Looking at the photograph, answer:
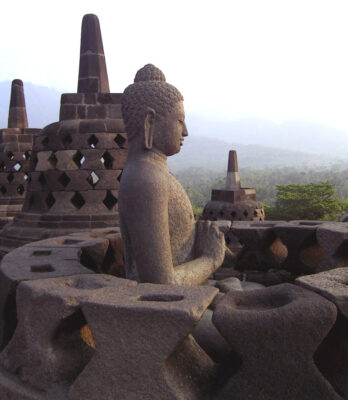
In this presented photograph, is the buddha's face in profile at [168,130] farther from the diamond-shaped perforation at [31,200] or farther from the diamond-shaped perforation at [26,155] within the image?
the diamond-shaped perforation at [26,155]

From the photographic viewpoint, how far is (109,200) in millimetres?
5387

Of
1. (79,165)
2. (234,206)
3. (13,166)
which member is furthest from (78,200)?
(234,206)

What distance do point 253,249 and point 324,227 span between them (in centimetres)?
71

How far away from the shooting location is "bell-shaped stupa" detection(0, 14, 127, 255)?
5215 millimetres

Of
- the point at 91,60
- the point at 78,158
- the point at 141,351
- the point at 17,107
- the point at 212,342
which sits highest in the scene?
the point at 91,60

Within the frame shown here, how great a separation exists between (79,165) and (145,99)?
10.9 feet

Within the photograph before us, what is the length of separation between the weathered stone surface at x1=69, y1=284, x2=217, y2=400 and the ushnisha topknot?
1.36 m

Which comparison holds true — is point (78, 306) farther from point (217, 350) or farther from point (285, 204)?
point (285, 204)

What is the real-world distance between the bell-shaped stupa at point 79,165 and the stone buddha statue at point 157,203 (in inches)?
111

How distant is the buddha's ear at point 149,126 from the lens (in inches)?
88.5

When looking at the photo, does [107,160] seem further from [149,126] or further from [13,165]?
[13,165]

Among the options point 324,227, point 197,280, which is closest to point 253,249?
point 324,227

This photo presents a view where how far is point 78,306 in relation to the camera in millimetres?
1646

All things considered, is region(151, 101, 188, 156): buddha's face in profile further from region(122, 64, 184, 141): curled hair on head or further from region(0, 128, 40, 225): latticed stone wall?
region(0, 128, 40, 225): latticed stone wall
